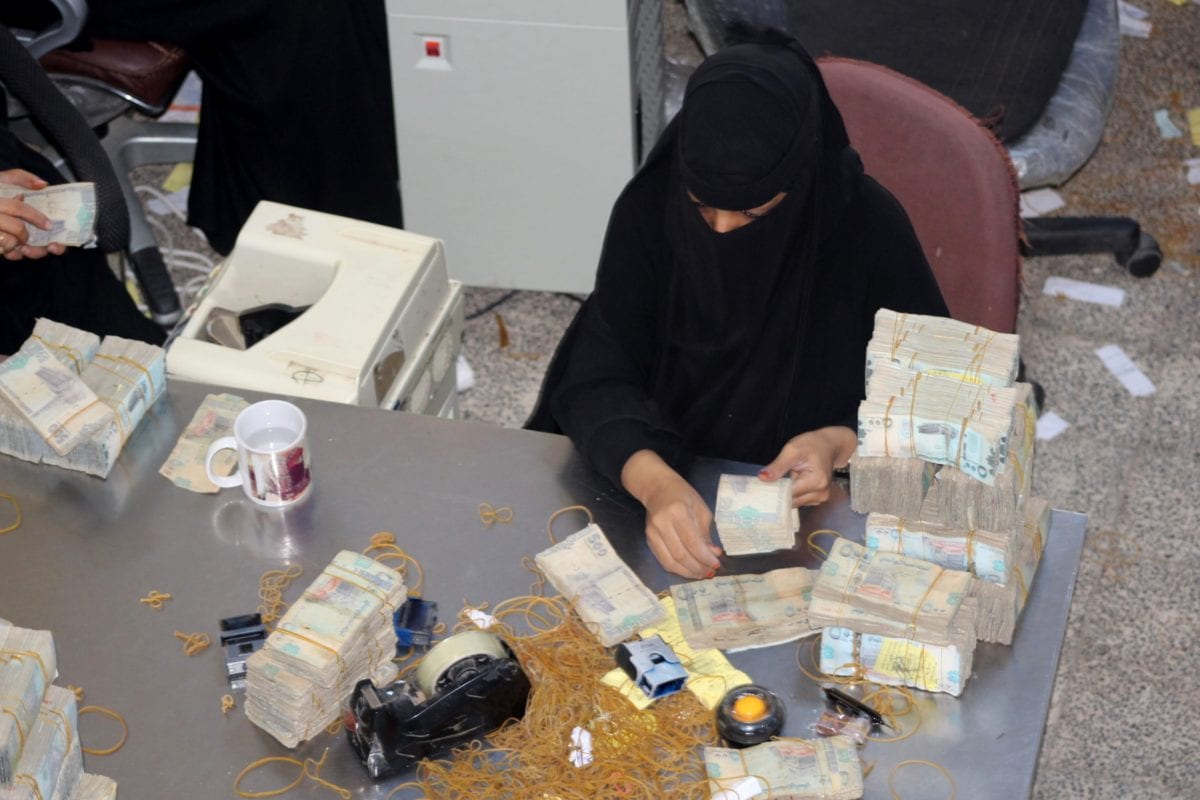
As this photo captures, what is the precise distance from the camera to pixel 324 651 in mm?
1967

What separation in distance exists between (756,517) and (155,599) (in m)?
0.86

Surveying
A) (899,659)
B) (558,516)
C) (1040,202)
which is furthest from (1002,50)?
(899,659)

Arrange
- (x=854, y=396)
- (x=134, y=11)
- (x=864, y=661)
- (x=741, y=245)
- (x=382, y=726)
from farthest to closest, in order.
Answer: (x=134, y=11), (x=854, y=396), (x=741, y=245), (x=864, y=661), (x=382, y=726)

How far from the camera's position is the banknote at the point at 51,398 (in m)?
2.26

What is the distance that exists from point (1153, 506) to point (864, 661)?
1.74 meters

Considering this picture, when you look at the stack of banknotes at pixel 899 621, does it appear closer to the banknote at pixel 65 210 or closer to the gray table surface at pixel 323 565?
the gray table surface at pixel 323 565

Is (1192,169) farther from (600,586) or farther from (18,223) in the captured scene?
(18,223)

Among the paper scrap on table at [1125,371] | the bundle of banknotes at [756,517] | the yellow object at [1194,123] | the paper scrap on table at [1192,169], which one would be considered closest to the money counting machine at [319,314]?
the bundle of banknotes at [756,517]

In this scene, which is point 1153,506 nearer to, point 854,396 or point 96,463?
point 854,396

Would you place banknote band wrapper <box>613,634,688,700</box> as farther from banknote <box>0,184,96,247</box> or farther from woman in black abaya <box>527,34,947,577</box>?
banknote <box>0,184,96,247</box>

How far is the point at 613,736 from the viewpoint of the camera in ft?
6.51

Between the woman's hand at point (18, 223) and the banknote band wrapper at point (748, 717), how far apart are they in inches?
62.5

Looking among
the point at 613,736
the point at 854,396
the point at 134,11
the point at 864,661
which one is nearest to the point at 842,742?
the point at 864,661

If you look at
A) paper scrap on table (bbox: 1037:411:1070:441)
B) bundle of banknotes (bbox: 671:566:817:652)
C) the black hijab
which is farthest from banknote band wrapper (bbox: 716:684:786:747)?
paper scrap on table (bbox: 1037:411:1070:441)
